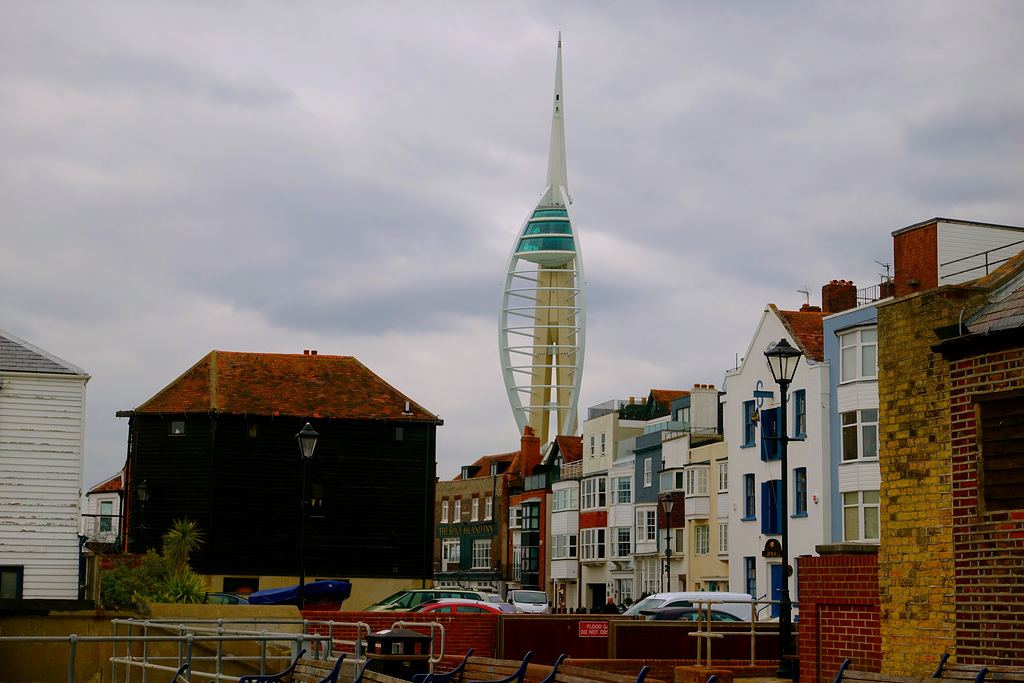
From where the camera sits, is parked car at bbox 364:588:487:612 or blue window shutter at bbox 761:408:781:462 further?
blue window shutter at bbox 761:408:781:462

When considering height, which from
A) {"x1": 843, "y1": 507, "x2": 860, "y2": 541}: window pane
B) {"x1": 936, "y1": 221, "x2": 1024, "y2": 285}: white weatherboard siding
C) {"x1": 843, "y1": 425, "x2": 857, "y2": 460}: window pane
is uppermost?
{"x1": 936, "y1": 221, "x2": 1024, "y2": 285}: white weatherboard siding

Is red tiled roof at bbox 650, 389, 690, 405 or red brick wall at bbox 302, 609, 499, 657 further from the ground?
red tiled roof at bbox 650, 389, 690, 405

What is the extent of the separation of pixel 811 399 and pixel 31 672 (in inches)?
1216

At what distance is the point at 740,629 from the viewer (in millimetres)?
22891

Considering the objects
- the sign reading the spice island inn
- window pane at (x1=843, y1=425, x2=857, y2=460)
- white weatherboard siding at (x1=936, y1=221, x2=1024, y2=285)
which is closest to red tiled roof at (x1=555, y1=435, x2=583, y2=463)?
the sign reading the spice island inn

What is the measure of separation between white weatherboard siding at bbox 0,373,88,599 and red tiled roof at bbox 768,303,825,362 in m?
28.9

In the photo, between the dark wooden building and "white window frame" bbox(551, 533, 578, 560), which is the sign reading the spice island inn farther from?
the dark wooden building

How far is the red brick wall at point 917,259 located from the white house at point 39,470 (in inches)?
1106

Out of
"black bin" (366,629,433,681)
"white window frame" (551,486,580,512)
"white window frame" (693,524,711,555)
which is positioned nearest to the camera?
"black bin" (366,629,433,681)

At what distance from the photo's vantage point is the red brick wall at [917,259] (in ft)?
148

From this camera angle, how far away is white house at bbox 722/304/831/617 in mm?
49469

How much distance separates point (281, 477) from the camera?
198 feet

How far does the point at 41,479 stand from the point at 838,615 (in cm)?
2743

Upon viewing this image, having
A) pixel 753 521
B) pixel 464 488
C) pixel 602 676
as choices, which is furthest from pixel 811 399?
pixel 464 488
